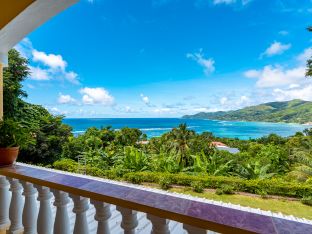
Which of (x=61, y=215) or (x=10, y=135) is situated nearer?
(x=61, y=215)

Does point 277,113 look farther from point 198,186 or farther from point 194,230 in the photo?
point 194,230

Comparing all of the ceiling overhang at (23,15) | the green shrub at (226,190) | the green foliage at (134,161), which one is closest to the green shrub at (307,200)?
the green shrub at (226,190)

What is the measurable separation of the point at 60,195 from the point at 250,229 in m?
0.70

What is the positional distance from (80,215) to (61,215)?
113mm

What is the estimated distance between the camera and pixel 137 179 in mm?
8336

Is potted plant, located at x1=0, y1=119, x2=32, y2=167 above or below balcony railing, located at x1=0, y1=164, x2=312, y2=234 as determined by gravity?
above

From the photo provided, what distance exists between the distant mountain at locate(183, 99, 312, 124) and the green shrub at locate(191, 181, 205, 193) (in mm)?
2393

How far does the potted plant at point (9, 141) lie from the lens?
1262 mm

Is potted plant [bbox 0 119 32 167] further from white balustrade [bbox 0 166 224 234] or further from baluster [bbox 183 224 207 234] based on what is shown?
baluster [bbox 183 224 207 234]

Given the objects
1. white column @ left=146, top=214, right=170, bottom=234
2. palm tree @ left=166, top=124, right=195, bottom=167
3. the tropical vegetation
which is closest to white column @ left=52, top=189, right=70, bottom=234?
white column @ left=146, top=214, right=170, bottom=234

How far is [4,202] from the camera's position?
115 centimetres

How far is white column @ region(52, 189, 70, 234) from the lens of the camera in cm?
88

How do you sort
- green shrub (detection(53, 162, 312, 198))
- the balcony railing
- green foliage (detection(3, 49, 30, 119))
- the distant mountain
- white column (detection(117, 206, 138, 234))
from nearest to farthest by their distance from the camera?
the balcony railing, white column (detection(117, 206, 138, 234)), green foliage (detection(3, 49, 30, 119)), the distant mountain, green shrub (detection(53, 162, 312, 198))

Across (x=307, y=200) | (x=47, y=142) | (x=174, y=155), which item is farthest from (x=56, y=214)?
(x=174, y=155)
